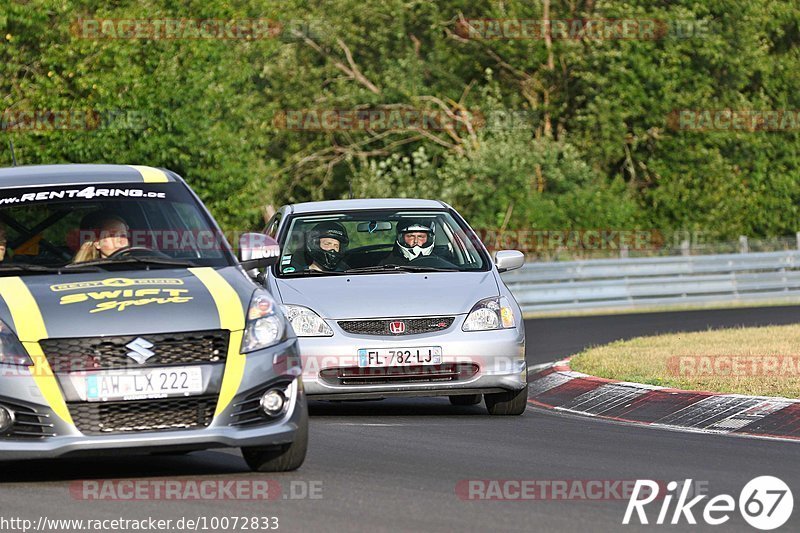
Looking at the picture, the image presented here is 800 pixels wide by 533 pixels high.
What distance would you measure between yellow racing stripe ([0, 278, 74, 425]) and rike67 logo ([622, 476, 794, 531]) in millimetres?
2748

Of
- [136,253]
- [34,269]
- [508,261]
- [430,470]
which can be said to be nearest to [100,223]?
[136,253]

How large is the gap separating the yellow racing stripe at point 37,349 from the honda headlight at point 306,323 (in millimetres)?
3496

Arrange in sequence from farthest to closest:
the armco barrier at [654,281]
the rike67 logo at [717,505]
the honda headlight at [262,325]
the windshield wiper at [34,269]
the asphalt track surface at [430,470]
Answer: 1. the armco barrier at [654,281]
2. the windshield wiper at [34,269]
3. the honda headlight at [262,325]
4. the asphalt track surface at [430,470]
5. the rike67 logo at [717,505]

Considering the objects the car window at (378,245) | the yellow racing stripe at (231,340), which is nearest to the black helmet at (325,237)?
the car window at (378,245)

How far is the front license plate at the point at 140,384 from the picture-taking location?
26.6 feet

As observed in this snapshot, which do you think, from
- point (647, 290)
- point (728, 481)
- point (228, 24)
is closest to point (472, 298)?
point (728, 481)

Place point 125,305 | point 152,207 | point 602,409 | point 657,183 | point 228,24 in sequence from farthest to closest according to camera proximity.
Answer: point 657,183 → point 228,24 → point 602,409 → point 152,207 → point 125,305

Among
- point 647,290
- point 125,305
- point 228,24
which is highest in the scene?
point 228,24

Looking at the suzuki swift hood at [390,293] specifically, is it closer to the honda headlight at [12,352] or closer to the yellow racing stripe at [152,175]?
the yellow racing stripe at [152,175]

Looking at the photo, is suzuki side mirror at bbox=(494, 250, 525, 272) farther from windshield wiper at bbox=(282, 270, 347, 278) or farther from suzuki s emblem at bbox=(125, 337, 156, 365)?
suzuki s emblem at bbox=(125, 337, 156, 365)

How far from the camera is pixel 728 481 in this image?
27.5ft

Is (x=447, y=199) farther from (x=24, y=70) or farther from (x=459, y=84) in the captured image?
(x=24, y=70)

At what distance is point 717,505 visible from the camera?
301 inches

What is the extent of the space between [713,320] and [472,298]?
13997mm
